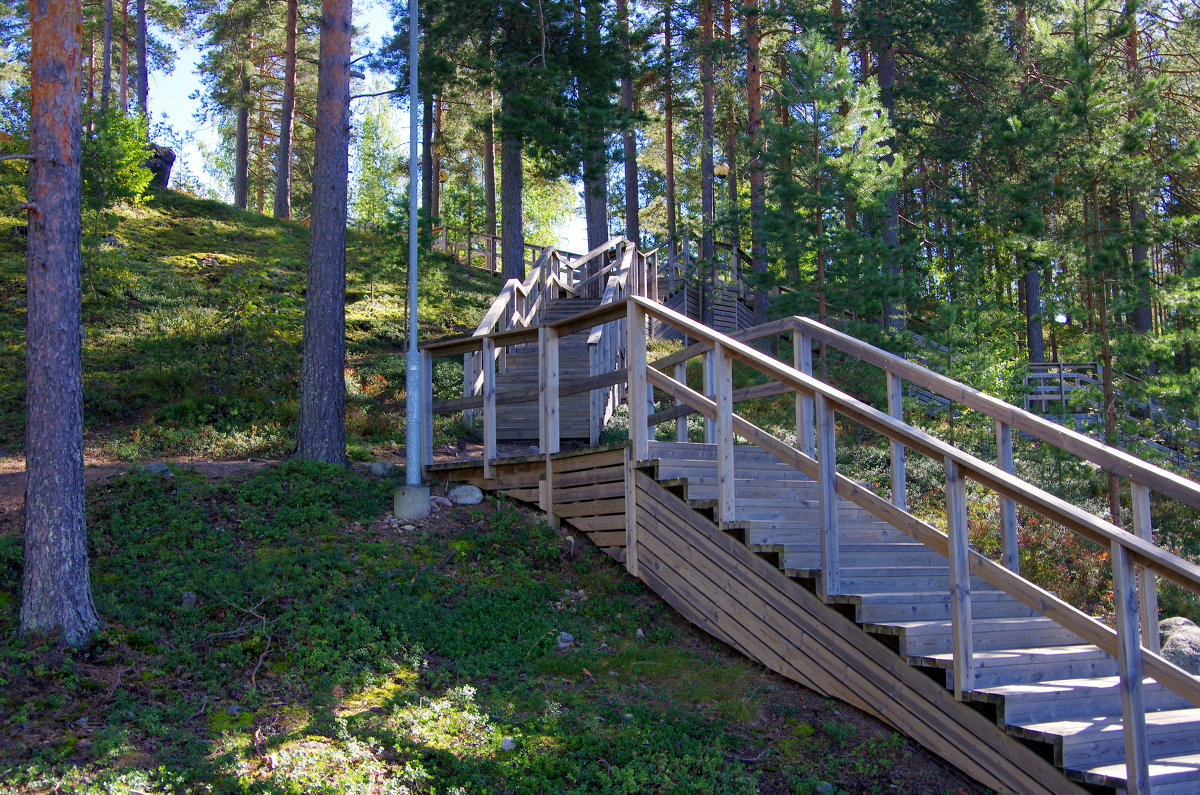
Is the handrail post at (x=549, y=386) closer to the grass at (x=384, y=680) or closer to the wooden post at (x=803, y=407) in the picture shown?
the grass at (x=384, y=680)

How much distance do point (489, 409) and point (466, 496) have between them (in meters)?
0.84

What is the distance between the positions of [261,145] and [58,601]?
3608 centimetres

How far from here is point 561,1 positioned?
55.3 feet

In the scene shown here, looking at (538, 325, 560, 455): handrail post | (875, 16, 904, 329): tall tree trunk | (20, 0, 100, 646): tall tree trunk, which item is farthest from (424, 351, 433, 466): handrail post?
(875, 16, 904, 329): tall tree trunk

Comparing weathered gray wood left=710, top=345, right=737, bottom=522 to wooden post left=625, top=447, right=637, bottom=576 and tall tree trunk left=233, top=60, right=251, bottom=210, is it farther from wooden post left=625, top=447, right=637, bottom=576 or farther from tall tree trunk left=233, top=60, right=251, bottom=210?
tall tree trunk left=233, top=60, right=251, bottom=210

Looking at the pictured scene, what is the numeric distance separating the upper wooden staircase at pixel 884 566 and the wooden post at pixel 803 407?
1.3 inches

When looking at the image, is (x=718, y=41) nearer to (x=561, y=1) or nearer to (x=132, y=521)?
(x=561, y=1)

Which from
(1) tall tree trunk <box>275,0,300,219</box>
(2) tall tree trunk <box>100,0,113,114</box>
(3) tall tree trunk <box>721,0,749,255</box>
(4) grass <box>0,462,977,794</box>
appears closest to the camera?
(4) grass <box>0,462,977,794</box>

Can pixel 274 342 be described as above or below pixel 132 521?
above

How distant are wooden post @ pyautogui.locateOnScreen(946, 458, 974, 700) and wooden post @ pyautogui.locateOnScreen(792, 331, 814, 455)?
222 cm

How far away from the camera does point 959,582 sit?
4.65 meters

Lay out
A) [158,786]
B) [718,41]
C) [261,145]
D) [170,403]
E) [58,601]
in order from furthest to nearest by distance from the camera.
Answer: [261,145] < [718,41] < [170,403] < [58,601] < [158,786]

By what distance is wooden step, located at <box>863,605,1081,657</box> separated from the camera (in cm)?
505

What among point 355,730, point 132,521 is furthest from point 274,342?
point 355,730
